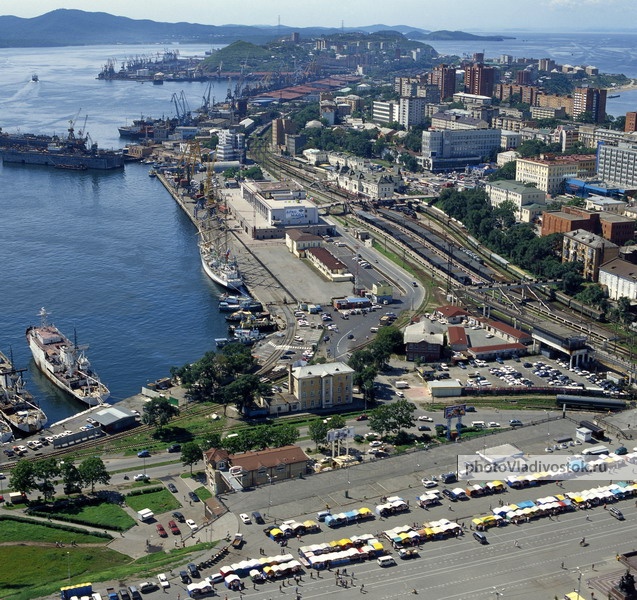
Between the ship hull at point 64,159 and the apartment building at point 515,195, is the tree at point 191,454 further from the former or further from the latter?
the ship hull at point 64,159

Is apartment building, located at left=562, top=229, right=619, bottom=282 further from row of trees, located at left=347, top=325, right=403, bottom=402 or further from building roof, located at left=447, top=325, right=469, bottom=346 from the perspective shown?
row of trees, located at left=347, top=325, right=403, bottom=402

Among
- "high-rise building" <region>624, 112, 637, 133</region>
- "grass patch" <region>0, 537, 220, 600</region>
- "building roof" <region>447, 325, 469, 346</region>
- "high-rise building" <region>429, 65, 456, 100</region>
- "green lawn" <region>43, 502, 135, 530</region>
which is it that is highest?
"high-rise building" <region>429, 65, 456, 100</region>

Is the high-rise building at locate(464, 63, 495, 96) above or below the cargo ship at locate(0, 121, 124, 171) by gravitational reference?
above

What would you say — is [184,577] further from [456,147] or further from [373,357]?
[456,147]

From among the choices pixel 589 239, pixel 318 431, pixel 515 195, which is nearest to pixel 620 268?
→ pixel 589 239

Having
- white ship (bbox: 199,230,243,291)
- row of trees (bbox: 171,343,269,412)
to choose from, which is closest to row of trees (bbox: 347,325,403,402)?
row of trees (bbox: 171,343,269,412)

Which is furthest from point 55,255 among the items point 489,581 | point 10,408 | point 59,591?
point 489,581

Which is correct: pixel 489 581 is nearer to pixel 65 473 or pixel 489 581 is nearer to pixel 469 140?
pixel 65 473
